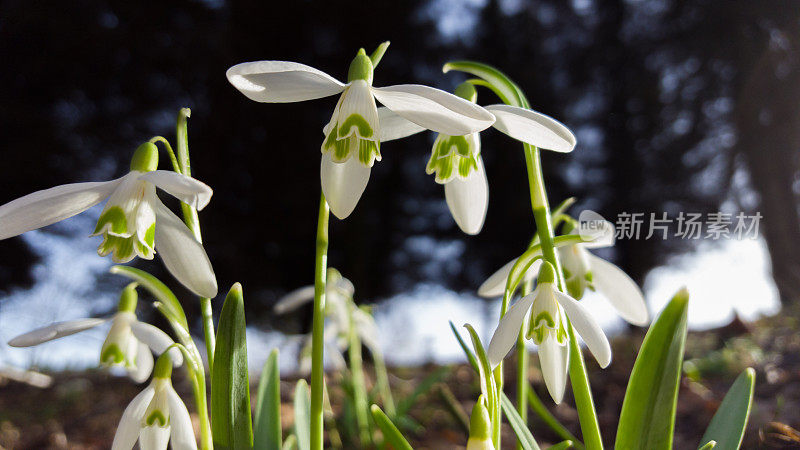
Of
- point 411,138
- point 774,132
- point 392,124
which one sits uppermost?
point 411,138

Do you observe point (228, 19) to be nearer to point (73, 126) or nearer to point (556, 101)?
point (73, 126)

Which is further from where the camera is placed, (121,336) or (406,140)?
(406,140)

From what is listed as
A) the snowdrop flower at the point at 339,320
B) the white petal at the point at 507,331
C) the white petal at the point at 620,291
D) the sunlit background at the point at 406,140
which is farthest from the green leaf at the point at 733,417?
the sunlit background at the point at 406,140

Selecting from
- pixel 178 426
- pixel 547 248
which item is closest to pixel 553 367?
pixel 547 248

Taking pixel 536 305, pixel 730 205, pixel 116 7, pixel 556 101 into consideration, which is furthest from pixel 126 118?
pixel 730 205

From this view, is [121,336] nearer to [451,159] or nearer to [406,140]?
[451,159]

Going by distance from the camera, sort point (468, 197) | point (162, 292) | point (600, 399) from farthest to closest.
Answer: point (600, 399)
point (468, 197)
point (162, 292)

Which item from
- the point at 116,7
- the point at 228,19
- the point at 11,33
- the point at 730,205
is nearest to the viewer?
the point at 11,33

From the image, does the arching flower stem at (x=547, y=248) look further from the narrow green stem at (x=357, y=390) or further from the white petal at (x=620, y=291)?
the narrow green stem at (x=357, y=390)
